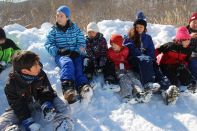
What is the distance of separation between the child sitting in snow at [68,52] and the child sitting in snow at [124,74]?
47 cm

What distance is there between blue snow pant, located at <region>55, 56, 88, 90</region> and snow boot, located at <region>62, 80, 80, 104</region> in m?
0.08

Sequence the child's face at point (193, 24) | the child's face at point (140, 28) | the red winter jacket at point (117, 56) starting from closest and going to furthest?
the red winter jacket at point (117, 56), the child's face at point (140, 28), the child's face at point (193, 24)

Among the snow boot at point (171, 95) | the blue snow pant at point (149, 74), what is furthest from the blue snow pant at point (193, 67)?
the snow boot at point (171, 95)

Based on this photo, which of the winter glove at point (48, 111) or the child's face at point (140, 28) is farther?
the child's face at point (140, 28)

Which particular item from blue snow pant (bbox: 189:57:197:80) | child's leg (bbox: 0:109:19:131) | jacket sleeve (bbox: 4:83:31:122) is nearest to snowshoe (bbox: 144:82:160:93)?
blue snow pant (bbox: 189:57:197:80)

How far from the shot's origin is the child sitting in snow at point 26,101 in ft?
12.3

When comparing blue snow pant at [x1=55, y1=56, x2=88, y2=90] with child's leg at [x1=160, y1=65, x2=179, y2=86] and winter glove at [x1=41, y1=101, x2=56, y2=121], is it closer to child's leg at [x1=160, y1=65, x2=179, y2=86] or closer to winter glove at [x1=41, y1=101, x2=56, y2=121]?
winter glove at [x1=41, y1=101, x2=56, y2=121]

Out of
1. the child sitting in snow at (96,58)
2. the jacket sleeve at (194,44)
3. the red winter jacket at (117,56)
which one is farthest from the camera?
the jacket sleeve at (194,44)

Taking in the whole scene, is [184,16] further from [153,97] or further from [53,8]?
[53,8]

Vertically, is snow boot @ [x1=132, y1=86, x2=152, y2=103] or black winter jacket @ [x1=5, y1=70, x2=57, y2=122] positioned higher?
black winter jacket @ [x1=5, y1=70, x2=57, y2=122]

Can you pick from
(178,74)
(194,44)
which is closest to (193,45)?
(194,44)

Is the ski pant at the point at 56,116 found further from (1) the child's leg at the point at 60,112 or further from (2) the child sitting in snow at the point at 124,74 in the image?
(2) the child sitting in snow at the point at 124,74

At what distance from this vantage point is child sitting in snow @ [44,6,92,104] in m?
4.38

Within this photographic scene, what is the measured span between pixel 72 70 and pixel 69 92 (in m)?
0.41
